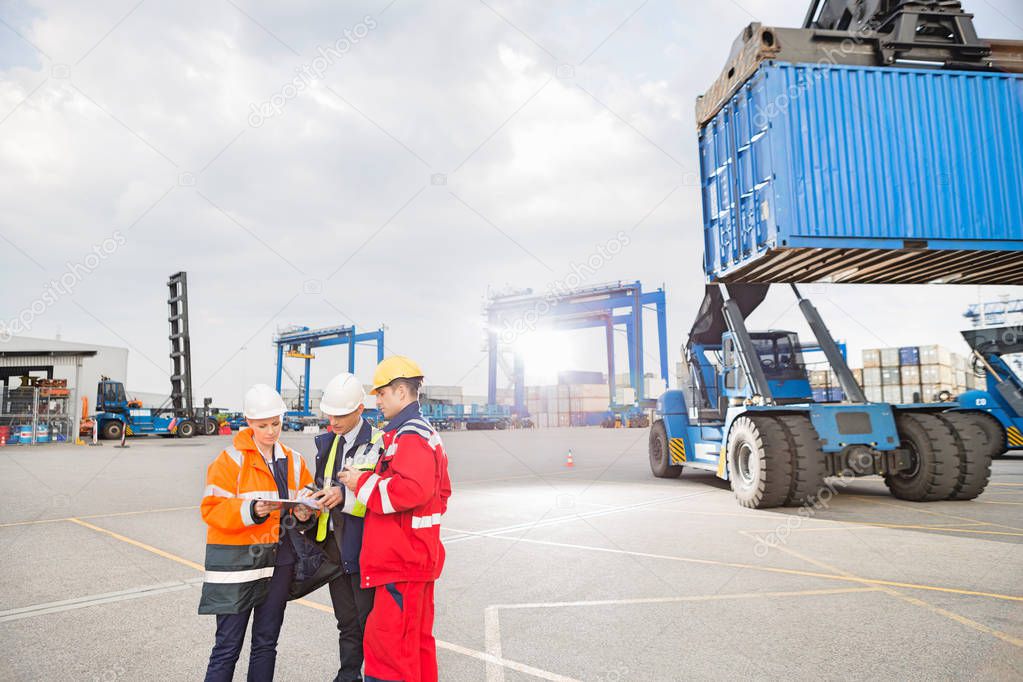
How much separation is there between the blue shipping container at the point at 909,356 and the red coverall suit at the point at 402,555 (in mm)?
23917

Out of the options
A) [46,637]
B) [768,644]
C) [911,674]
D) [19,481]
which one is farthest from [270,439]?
[19,481]

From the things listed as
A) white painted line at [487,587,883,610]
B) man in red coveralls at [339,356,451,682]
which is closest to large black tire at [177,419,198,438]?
white painted line at [487,587,883,610]

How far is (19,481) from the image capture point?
11406 millimetres

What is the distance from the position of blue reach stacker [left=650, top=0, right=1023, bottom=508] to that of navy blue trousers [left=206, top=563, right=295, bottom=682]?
6.25 metres

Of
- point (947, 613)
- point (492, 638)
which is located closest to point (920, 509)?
point (947, 613)

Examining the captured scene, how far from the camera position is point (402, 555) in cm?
254

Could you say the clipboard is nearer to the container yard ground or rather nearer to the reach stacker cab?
the container yard ground

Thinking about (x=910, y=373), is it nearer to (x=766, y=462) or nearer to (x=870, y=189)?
(x=870, y=189)

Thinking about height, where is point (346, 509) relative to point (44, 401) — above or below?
below

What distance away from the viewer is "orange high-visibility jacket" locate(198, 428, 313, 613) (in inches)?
102

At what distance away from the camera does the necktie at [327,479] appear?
294 centimetres

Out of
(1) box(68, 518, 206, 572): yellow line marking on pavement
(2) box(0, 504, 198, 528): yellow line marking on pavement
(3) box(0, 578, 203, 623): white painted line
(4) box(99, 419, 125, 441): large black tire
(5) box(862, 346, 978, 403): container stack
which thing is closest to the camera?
(3) box(0, 578, 203, 623): white painted line

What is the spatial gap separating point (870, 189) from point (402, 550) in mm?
7656

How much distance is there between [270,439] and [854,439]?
285 inches
